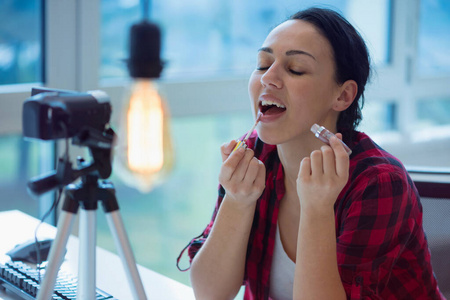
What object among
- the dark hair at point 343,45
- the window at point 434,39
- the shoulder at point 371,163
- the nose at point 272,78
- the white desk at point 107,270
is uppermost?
the window at point 434,39

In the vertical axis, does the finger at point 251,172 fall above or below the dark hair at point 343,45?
below

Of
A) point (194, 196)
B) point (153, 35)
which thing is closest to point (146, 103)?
point (153, 35)

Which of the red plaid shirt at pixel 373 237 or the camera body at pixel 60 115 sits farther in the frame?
the red plaid shirt at pixel 373 237

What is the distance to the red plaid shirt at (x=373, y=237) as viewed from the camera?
116 centimetres

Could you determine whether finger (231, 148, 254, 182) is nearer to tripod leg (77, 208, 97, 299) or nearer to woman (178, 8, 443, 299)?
woman (178, 8, 443, 299)

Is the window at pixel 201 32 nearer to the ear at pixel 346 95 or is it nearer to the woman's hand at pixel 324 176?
the ear at pixel 346 95

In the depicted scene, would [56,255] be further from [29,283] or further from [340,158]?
[340,158]

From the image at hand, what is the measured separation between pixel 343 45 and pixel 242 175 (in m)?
0.36

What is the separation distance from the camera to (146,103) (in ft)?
2.55

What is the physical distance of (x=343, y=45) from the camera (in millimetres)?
1296

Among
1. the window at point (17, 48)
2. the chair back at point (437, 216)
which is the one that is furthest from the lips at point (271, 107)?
the window at point (17, 48)

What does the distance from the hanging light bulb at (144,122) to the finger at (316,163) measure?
37 centimetres

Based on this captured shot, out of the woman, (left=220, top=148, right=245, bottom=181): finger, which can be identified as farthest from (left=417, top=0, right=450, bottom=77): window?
(left=220, top=148, right=245, bottom=181): finger

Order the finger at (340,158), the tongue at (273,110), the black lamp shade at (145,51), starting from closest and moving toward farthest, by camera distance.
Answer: the black lamp shade at (145,51), the finger at (340,158), the tongue at (273,110)
